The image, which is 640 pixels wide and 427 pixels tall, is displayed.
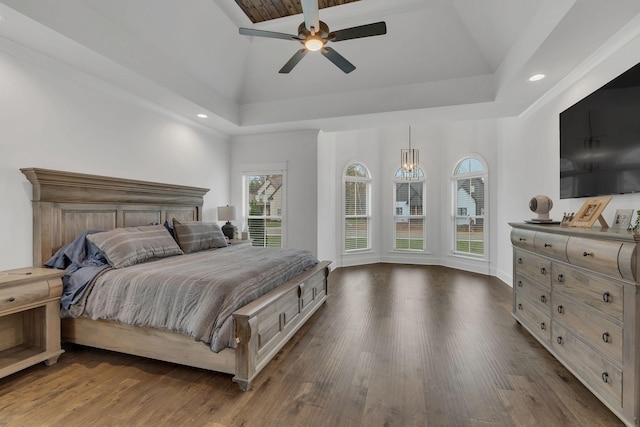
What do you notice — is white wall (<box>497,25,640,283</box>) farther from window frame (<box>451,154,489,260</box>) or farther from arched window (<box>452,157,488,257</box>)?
arched window (<box>452,157,488,257</box>)

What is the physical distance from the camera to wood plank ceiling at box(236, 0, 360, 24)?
355cm

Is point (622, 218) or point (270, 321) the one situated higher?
point (622, 218)

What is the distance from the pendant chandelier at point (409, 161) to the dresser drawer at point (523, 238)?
11.3ft

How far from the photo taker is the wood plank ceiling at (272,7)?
3.55 m

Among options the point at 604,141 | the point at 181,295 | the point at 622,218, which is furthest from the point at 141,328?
the point at 604,141

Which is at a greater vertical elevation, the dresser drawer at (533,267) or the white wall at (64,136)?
the white wall at (64,136)

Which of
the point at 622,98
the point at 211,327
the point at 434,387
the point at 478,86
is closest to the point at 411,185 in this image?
the point at 478,86

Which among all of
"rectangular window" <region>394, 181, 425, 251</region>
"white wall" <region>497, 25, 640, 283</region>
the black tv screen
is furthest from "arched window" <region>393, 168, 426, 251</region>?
the black tv screen

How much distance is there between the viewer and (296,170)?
5.40 meters

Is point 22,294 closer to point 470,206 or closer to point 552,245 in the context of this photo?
point 552,245

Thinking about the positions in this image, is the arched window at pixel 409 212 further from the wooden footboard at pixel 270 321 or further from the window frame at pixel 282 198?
the wooden footboard at pixel 270 321

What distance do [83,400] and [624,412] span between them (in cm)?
335

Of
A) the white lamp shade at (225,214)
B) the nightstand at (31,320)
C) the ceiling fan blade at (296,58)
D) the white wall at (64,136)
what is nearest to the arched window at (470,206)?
the ceiling fan blade at (296,58)

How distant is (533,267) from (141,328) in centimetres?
355
